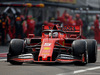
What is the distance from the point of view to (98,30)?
3281 cm

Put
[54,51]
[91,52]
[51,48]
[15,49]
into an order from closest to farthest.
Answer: [51,48], [54,51], [15,49], [91,52]

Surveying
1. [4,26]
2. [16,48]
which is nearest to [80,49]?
[16,48]

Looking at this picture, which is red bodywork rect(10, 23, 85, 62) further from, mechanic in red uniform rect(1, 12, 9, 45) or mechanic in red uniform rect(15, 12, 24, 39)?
mechanic in red uniform rect(15, 12, 24, 39)

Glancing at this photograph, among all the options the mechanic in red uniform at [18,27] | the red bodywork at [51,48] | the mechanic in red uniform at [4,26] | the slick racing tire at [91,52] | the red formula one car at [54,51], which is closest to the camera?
the red bodywork at [51,48]

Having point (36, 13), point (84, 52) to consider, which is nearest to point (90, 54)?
point (84, 52)

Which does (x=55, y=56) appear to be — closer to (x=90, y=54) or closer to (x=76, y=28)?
(x=90, y=54)

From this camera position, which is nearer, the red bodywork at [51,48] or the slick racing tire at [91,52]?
the red bodywork at [51,48]

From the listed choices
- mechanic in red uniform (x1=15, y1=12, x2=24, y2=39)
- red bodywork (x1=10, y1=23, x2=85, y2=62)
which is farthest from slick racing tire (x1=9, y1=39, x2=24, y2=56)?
mechanic in red uniform (x1=15, y1=12, x2=24, y2=39)

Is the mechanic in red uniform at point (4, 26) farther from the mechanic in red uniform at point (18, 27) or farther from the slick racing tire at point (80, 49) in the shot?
the slick racing tire at point (80, 49)

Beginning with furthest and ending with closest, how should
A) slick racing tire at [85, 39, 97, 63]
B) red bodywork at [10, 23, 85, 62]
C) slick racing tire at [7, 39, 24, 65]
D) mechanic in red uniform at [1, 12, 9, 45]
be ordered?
mechanic in red uniform at [1, 12, 9, 45] < slick racing tire at [85, 39, 97, 63] < slick racing tire at [7, 39, 24, 65] < red bodywork at [10, 23, 85, 62]

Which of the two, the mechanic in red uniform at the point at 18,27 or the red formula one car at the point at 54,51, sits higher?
the mechanic in red uniform at the point at 18,27

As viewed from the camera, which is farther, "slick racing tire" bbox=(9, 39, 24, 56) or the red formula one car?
"slick racing tire" bbox=(9, 39, 24, 56)

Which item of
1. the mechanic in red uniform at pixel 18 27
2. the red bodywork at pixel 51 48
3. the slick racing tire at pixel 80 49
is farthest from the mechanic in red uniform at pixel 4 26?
the slick racing tire at pixel 80 49

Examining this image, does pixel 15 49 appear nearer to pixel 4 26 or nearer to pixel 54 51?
pixel 54 51
